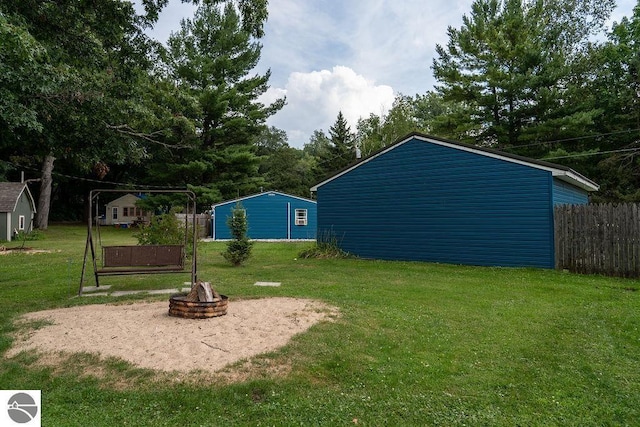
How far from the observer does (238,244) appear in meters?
11.2

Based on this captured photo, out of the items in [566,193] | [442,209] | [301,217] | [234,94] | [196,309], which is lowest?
[196,309]

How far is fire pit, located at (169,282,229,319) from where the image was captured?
4977mm

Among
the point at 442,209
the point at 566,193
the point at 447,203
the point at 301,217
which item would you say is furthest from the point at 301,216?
the point at 566,193

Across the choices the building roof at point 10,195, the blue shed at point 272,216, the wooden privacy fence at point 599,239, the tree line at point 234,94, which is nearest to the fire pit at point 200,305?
the tree line at point 234,94

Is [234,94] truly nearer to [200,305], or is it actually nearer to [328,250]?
[328,250]

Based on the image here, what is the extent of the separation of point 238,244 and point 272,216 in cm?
1250

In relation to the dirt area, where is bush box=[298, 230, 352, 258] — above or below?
above

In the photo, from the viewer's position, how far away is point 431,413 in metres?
2.76

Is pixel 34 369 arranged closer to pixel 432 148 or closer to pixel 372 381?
pixel 372 381

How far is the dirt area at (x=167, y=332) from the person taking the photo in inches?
149

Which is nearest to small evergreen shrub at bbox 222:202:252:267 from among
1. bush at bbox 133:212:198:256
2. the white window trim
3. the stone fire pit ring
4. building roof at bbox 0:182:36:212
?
bush at bbox 133:212:198:256

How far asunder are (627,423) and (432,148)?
1042 cm

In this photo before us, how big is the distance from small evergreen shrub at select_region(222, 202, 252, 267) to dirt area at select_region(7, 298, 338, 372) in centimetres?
530

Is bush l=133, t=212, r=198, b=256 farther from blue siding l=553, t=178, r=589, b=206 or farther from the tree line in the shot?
blue siding l=553, t=178, r=589, b=206
